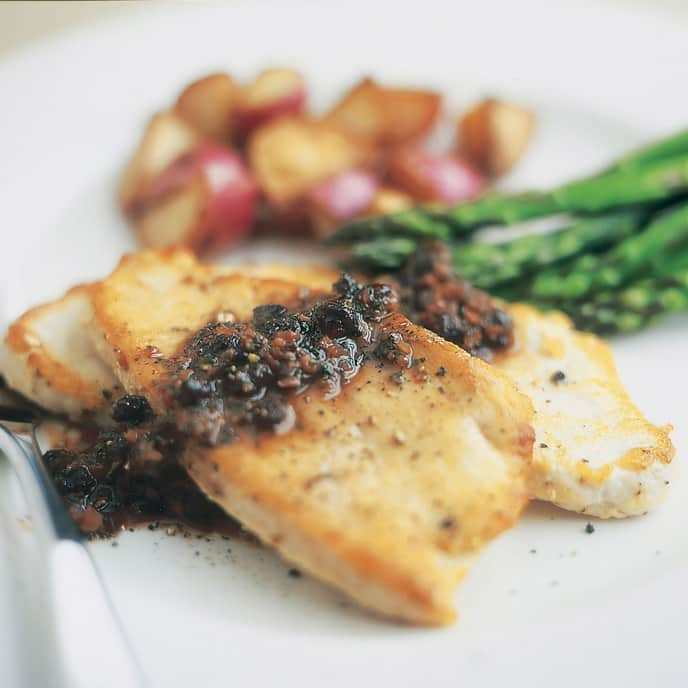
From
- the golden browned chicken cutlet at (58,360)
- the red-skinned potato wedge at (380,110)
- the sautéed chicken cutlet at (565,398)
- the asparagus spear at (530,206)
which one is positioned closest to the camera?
the sautéed chicken cutlet at (565,398)

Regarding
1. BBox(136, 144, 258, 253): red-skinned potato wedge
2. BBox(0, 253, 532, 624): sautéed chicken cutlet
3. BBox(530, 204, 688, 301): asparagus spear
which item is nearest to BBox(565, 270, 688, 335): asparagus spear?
BBox(530, 204, 688, 301): asparagus spear

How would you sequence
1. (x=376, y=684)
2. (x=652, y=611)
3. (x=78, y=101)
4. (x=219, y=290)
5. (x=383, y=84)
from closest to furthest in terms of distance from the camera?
(x=376, y=684) < (x=652, y=611) < (x=219, y=290) < (x=78, y=101) < (x=383, y=84)

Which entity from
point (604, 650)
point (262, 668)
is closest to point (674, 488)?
point (604, 650)

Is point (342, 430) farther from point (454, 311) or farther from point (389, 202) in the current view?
point (389, 202)

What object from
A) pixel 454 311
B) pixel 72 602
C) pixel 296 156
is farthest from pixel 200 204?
pixel 72 602

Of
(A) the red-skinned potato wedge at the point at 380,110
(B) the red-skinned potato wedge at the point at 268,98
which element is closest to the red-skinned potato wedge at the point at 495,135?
(A) the red-skinned potato wedge at the point at 380,110

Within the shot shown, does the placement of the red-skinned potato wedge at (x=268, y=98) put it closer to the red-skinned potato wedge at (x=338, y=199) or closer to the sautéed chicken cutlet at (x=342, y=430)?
the red-skinned potato wedge at (x=338, y=199)

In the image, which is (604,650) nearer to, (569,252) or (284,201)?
(569,252)
